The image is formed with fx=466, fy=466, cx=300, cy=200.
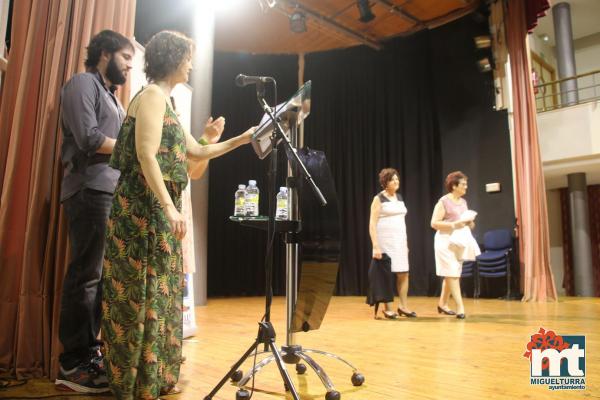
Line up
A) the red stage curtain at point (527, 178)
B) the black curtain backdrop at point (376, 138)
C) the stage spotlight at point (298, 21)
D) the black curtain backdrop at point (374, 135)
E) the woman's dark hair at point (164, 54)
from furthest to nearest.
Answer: the black curtain backdrop at point (374, 135) < the black curtain backdrop at point (376, 138) < the stage spotlight at point (298, 21) < the red stage curtain at point (527, 178) < the woman's dark hair at point (164, 54)

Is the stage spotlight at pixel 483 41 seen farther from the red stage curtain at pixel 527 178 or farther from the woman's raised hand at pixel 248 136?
the woman's raised hand at pixel 248 136

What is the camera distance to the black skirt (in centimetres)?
423

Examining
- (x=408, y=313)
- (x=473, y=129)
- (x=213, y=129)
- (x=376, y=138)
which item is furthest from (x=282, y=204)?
(x=376, y=138)

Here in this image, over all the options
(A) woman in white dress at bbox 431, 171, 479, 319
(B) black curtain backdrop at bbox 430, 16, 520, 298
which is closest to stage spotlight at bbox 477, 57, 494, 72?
(B) black curtain backdrop at bbox 430, 16, 520, 298

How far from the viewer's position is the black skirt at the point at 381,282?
13.9ft

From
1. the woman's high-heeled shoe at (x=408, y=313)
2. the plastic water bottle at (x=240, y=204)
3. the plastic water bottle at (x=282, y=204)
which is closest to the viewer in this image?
the plastic water bottle at (x=240, y=204)

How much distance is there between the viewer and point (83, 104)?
1.91 meters

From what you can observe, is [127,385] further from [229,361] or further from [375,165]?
[375,165]

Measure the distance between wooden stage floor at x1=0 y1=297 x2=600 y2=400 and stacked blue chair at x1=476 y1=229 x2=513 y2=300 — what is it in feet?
7.80

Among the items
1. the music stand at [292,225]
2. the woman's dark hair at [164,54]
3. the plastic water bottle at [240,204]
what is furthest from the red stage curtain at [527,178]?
the woman's dark hair at [164,54]

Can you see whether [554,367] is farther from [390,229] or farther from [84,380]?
[390,229]

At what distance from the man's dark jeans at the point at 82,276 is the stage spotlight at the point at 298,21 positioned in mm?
5902

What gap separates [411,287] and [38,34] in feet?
21.8

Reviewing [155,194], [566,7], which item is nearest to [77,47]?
[155,194]
